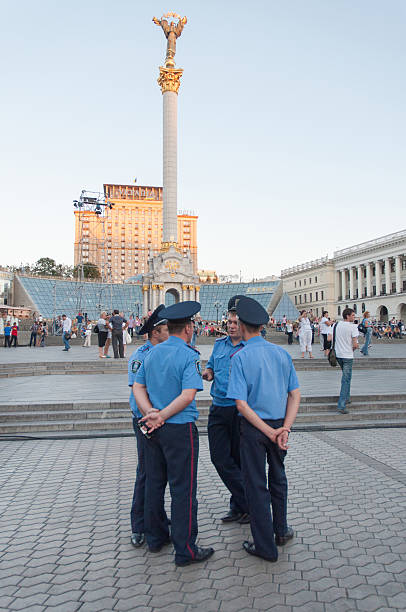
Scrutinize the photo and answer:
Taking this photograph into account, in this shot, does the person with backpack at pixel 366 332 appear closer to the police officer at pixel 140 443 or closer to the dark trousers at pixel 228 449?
the dark trousers at pixel 228 449

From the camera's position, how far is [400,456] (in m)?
6.39

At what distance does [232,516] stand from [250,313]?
6.37ft

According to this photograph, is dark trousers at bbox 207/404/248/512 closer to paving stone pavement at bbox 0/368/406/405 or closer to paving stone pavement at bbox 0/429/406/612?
paving stone pavement at bbox 0/429/406/612

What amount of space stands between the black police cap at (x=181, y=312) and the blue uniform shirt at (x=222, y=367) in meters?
0.86

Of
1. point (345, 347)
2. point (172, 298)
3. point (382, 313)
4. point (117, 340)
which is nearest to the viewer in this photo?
point (345, 347)

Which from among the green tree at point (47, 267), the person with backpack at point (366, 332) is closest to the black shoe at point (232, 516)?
the person with backpack at point (366, 332)

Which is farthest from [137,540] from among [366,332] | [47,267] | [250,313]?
[47,267]

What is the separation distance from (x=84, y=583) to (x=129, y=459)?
10.3 ft

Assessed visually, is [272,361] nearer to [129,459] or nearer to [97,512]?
[97,512]

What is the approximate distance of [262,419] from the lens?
3.69 m

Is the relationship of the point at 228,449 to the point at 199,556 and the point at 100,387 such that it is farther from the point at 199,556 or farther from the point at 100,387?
the point at 100,387

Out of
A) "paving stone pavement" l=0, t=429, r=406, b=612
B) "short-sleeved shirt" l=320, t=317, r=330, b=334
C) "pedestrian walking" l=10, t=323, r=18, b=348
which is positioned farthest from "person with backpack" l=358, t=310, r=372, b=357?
"pedestrian walking" l=10, t=323, r=18, b=348

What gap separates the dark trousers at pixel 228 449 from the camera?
14.4 feet

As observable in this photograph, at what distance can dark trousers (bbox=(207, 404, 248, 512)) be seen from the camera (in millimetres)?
4395
